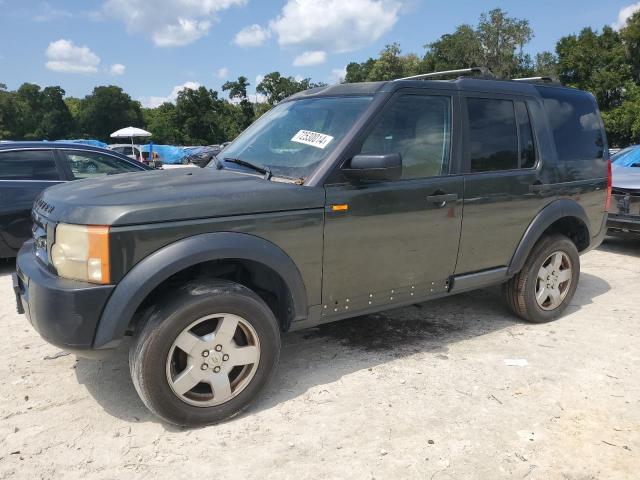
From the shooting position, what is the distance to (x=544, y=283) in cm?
448

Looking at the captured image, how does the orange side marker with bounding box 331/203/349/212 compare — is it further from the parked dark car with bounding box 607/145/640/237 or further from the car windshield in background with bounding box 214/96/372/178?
the parked dark car with bounding box 607/145/640/237

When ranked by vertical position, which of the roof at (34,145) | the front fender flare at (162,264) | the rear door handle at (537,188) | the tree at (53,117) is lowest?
the front fender flare at (162,264)

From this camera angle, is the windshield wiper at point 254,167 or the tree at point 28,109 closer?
the windshield wiper at point 254,167

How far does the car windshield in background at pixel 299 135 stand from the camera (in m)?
3.26

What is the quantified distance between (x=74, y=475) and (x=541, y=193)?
3808 mm

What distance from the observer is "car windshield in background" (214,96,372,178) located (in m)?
3.26

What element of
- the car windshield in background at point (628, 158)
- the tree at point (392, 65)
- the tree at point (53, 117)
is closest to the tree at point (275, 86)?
the tree at point (392, 65)

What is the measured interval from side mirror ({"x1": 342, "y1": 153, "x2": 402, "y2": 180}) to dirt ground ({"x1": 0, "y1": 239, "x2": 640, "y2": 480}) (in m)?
1.38

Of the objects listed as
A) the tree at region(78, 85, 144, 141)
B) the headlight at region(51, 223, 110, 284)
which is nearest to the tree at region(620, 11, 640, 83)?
the headlight at region(51, 223, 110, 284)

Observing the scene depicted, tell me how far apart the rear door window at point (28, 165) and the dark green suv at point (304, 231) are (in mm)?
3458

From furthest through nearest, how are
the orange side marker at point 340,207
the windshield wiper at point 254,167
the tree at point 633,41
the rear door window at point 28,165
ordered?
the tree at point 633,41
the rear door window at point 28,165
the windshield wiper at point 254,167
the orange side marker at point 340,207

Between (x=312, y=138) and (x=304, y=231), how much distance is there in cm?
72

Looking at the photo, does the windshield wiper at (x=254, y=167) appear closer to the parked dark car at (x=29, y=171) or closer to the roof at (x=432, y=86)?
the roof at (x=432, y=86)

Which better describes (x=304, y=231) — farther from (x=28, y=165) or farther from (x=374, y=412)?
(x=28, y=165)
